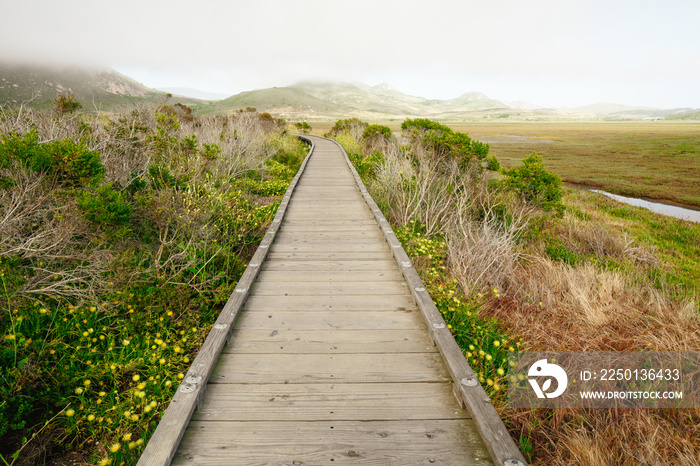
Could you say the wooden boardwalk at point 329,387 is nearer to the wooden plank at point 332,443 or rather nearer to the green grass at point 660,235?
the wooden plank at point 332,443

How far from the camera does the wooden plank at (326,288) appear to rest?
373cm

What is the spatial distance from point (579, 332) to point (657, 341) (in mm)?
693

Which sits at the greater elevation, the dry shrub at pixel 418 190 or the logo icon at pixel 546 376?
the dry shrub at pixel 418 190

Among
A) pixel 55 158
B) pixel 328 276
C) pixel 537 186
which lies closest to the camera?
pixel 55 158

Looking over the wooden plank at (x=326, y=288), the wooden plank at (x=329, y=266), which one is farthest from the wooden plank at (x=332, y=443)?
the wooden plank at (x=329, y=266)

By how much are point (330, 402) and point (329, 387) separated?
139 mm

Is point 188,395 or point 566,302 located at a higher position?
point 188,395

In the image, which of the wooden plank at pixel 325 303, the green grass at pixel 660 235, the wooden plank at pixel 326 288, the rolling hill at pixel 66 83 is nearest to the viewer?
the wooden plank at pixel 325 303

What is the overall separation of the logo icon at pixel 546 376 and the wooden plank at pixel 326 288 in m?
1.35

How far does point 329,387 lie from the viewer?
7.79 feet

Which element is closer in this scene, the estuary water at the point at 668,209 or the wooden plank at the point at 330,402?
the wooden plank at the point at 330,402

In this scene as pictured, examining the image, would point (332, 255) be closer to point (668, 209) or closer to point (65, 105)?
point (65, 105)

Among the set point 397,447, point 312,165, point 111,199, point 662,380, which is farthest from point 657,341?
point 312,165

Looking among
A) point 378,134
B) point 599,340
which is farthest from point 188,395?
point 378,134
